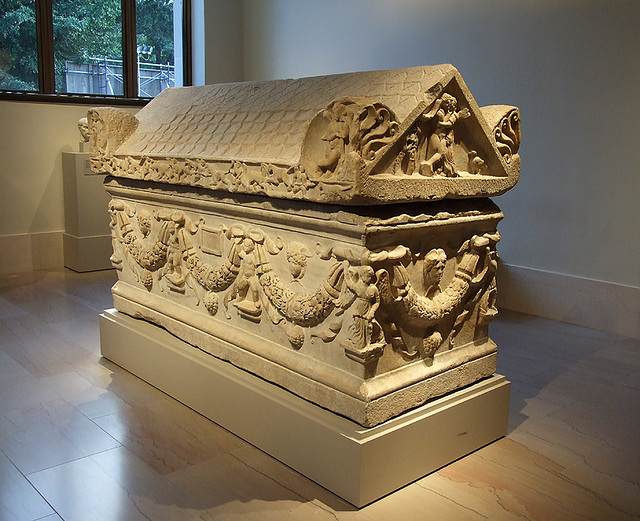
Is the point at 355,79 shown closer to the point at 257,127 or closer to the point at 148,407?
the point at 257,127

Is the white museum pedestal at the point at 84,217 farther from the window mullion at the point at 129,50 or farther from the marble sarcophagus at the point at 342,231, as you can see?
the marble sarcophagus at the point at 342,231

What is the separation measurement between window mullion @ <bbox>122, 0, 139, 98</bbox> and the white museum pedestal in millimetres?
1196

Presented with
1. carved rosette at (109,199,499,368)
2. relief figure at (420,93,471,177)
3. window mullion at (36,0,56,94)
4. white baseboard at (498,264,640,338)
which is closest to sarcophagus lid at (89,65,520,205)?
relief figure at (420,93,471,177)

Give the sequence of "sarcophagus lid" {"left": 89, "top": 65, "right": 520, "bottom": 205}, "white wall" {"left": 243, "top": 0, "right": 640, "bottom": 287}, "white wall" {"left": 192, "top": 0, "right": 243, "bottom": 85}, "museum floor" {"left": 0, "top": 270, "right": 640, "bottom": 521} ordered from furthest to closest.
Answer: "white wall" {"left": 192, "top": 0, "right": 243, "bottom": 85}, "white wall" {"left": 243, "top": 0, "right": 640, "bottom": 287}, "museum floor" {"left": 0, "top": 270, "right": 640, "bottom": 521}, "sarcophagus lid" {"left": 89, "top": 65, "right": 520, "bottom": 205}

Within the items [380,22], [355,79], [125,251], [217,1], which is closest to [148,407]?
[125,251]

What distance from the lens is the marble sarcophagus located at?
7.58 feet

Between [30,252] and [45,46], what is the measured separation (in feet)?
6.34

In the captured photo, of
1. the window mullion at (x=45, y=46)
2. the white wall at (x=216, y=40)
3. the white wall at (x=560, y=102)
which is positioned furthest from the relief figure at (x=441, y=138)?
the white wall at (x=216, y=40)

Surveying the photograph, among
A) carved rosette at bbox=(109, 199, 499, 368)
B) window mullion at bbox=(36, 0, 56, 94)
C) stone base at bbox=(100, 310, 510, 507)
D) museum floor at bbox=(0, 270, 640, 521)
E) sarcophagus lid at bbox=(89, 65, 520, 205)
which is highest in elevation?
window mullion at bbox=(36, 0, 56, 94)

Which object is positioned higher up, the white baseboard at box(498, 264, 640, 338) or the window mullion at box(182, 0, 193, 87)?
the window mullion at box(182, 0, 193, 87)

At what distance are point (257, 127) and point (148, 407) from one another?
140cm

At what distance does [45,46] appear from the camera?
6328 mm

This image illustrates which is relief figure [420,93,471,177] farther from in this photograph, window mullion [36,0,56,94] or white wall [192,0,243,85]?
white wall [192,0,243,85]

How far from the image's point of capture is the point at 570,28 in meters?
4.62
